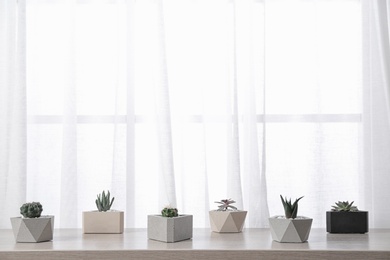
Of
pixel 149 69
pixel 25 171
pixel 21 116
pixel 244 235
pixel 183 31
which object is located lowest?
pixel 244 235

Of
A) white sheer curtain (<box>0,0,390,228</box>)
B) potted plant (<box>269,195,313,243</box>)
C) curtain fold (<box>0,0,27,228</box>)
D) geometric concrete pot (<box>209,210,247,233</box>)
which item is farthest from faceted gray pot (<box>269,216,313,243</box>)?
curtain fold (<box>0,0,27,228</box>)

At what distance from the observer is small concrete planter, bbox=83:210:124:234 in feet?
5.68

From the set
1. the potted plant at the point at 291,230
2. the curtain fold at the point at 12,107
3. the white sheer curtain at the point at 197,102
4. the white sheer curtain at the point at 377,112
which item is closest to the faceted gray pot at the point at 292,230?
the potted plant at the point at 291,230

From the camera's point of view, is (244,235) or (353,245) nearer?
(353,245)

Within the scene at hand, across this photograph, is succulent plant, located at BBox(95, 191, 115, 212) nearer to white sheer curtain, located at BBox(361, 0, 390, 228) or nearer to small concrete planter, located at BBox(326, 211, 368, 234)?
small concrete planter, located at BBox(326, 211, 368, 234)

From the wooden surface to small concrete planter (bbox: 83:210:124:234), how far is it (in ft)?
0.40

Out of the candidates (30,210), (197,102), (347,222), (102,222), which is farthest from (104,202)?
(347,222)

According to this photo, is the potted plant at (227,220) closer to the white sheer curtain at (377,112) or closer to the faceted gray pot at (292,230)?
the faceted gray pot at (292,230)

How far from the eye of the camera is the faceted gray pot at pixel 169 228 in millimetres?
1508

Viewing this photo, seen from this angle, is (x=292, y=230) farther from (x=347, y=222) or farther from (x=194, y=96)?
(x=194, y=96)

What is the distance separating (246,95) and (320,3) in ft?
1.56

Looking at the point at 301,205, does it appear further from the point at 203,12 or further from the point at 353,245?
the point at 203,12

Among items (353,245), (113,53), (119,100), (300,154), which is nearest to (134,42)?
(113,53)

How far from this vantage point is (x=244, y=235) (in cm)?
168
